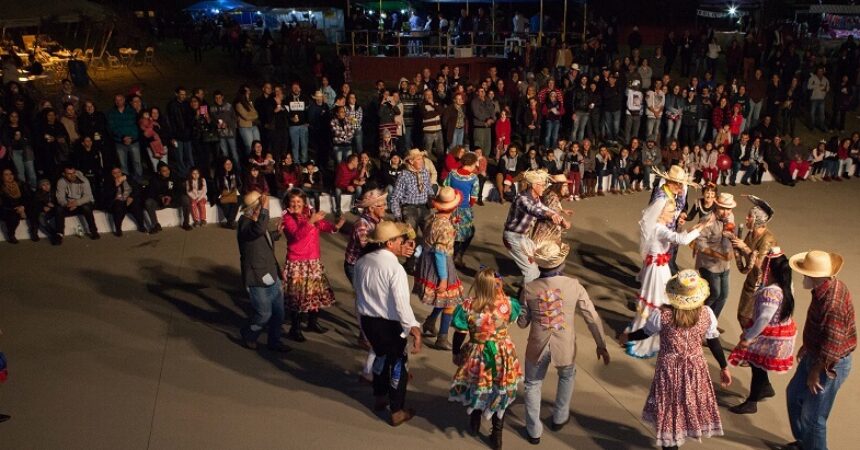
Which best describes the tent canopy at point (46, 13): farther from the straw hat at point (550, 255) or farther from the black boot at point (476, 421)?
the straw hat at point (550, 255)

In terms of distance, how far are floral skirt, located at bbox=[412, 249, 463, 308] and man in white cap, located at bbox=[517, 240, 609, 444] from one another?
132cm

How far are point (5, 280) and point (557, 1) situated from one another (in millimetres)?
17352

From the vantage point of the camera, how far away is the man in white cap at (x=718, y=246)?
21.2ft

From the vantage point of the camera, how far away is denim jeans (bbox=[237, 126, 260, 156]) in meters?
11.1

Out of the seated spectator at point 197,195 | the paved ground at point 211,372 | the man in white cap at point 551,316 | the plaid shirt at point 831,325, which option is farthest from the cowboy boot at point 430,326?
the seated spectator at point 197,195

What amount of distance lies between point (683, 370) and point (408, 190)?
4.29m

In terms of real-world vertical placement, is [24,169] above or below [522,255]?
above

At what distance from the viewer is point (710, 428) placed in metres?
4.64

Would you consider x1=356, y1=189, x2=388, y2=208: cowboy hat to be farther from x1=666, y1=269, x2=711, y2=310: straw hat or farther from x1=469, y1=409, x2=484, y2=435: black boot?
x1=666, y1=269, x2=711, y2=310: straw hat

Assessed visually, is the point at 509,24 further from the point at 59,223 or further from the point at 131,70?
the point at 59,223

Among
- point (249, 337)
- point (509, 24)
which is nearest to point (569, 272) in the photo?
point (249, 337)

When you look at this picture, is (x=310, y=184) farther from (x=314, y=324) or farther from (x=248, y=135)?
(x=314, y=324)

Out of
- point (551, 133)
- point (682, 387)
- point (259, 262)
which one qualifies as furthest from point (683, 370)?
point (551, 133)

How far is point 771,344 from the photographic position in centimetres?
527
